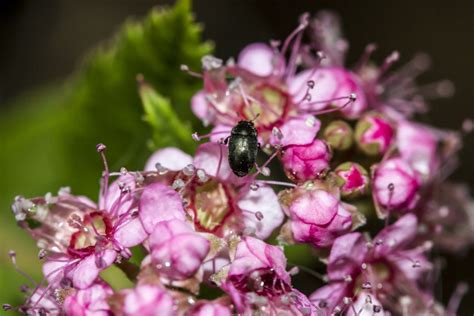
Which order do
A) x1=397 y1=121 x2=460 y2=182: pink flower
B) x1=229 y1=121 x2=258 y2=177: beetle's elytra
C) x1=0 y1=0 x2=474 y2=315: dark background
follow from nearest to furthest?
x1=229 y1=121 x2=258 y2=177: beetle's elytra → x1=397 y1=121 x2=460 y2=182: pink flower → x1=0 y1=0 x2=474 y2=315: dark background

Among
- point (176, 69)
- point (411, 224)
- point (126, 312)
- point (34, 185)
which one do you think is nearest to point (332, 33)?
point (176, 69)

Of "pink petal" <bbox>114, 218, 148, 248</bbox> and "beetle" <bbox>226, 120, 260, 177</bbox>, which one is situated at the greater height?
"beetle" <bbox>226, 120, 260, 177</bbox>

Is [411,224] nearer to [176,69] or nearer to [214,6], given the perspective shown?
[176,69]

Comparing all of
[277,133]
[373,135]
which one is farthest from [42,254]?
[373,135]

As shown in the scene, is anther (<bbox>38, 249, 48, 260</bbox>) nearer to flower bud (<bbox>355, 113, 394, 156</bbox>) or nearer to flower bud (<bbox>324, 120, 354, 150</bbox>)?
flower bud (<bbox>324, 120, 354, 150</bbox>)

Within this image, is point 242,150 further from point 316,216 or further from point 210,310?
point 210,310

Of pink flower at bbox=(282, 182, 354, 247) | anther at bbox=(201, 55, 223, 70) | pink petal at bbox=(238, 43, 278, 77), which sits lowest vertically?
pink flower at bbox=(282, 182, 354, 247)

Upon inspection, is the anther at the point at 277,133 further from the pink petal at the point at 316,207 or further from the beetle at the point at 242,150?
the pink petal at the point at 316,207

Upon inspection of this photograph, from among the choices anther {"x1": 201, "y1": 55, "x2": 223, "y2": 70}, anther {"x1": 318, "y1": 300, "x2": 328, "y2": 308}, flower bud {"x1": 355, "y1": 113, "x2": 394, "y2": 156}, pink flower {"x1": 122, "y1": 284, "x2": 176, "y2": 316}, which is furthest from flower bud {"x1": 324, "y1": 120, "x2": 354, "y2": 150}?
pink flower {"x1": 122, "y1": 284, "x2": 176, "y2": 316}
